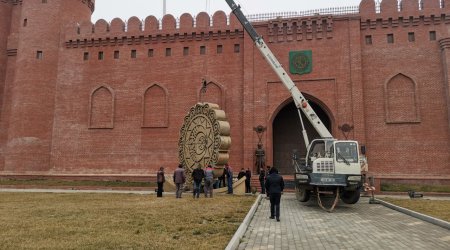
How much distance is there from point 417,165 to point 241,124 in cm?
1053

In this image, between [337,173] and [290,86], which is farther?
[290,86]

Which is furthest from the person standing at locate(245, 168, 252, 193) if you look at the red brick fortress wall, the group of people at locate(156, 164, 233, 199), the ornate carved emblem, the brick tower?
the brick tower

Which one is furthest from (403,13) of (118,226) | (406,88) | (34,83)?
(34,83)

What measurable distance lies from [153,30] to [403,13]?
16.3 m

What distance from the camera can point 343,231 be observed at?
26.7ft

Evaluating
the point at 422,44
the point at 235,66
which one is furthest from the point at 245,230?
the point at 422,44

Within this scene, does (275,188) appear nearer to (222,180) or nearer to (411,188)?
(222,180)

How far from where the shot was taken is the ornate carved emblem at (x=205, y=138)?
1636cm

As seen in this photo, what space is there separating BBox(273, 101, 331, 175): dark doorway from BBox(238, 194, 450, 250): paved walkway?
42.3ft

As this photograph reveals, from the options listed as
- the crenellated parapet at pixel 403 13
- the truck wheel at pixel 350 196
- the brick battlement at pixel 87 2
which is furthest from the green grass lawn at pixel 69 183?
the crenellated parapet at pixel 403 13

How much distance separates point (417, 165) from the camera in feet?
68.2

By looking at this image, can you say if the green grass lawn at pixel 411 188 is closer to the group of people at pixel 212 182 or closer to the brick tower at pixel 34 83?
the group of people at pixel 212 182

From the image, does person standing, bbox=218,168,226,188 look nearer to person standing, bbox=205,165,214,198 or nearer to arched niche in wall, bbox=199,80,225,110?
person standing, bbox=205,165,214,198

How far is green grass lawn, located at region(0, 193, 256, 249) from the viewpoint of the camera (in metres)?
6.25
